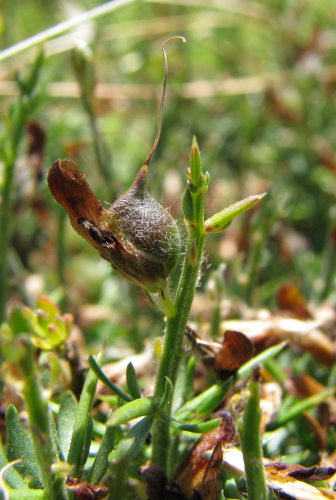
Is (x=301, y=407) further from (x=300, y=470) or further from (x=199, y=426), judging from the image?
(x=199, y=426)

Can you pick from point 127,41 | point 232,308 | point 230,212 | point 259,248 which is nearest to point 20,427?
point 230,212

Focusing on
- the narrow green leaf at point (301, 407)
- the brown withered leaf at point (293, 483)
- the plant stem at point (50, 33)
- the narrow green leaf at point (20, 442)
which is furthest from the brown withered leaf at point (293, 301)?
the plant stem at point (50, 33)

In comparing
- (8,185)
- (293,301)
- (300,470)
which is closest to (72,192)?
(300,470)

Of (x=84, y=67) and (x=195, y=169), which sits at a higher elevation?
(x=84, y=67)

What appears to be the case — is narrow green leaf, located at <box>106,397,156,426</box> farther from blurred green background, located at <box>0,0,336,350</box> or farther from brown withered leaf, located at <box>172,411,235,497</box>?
blurred green background, located at <box>0,0,336,350</box>

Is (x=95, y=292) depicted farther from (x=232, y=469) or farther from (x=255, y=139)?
(x=232, y=469)

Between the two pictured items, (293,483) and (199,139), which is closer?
(293,483)
